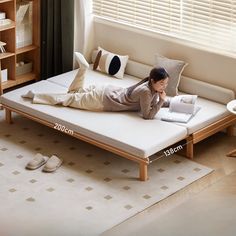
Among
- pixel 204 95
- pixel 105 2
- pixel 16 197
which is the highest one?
pixel 105 2

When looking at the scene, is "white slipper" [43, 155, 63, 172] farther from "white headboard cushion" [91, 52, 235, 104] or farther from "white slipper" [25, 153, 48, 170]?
"white headboard cushion" [91, 52, 235, 104]

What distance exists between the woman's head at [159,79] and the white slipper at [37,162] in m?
1.03

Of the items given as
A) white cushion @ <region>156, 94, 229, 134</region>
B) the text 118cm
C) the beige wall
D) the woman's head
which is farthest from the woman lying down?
the beige wall

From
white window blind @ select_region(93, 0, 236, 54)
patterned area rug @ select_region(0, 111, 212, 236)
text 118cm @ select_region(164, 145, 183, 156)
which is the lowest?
patterned area rug @ select_region(0, 111, 212, 236)

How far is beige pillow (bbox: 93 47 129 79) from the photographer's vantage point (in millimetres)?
6547

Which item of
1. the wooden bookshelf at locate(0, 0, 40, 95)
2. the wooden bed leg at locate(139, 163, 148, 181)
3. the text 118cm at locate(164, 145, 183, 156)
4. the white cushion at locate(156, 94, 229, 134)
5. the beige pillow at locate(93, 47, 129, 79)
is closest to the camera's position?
the wooden bed leg at locate(139, 163, 148, 181)

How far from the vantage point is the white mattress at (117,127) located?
536 cm

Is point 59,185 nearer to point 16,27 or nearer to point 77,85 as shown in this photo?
point 77,85

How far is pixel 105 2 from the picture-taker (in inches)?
268

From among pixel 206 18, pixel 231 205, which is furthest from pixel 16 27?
pixel 231 205

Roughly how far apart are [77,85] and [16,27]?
1.15 m

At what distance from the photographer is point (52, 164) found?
5.54 metres

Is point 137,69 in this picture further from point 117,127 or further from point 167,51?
point 117,127

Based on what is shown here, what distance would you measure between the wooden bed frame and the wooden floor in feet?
0.56
